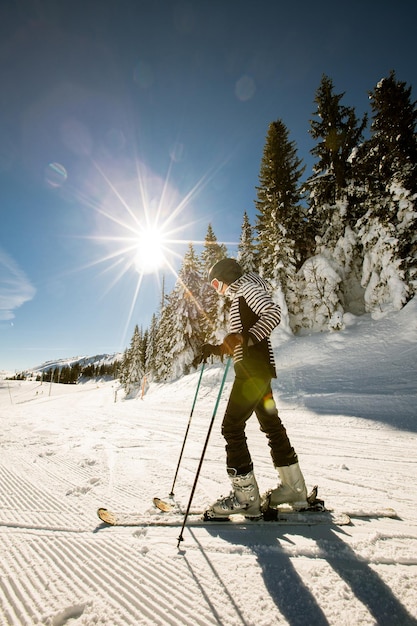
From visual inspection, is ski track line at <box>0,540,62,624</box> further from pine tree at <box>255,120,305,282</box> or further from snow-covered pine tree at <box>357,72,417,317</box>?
pine tree at <box>255,120,305,282</box>

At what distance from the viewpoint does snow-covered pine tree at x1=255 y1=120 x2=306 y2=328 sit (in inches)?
704

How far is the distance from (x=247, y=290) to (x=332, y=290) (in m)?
15.5

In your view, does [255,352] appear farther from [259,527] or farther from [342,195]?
[342,195]

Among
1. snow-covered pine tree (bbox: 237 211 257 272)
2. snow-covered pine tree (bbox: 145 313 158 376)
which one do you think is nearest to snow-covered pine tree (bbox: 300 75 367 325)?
snow-covered pine tree (bbox: 237 211 257 272)

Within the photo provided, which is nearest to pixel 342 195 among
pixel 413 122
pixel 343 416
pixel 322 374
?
pixel 413 122

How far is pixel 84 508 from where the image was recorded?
2518mm

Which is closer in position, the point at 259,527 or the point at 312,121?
the point at 259,527

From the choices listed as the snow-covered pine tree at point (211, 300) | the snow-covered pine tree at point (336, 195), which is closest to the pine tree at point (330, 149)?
the snow-covered pine tree at point (336, 195)

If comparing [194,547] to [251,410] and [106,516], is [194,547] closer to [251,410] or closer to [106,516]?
[106,516]

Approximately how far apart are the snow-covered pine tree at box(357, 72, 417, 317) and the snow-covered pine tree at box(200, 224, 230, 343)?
34.6ft

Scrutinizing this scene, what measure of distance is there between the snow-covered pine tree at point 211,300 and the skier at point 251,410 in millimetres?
19070

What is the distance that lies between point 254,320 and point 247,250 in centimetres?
2178

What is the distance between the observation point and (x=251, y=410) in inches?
97.3

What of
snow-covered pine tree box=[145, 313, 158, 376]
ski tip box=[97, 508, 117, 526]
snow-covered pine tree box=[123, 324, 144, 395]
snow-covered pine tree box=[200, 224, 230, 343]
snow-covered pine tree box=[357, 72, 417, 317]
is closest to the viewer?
ski tip box=[97, 508, 117, 526]
